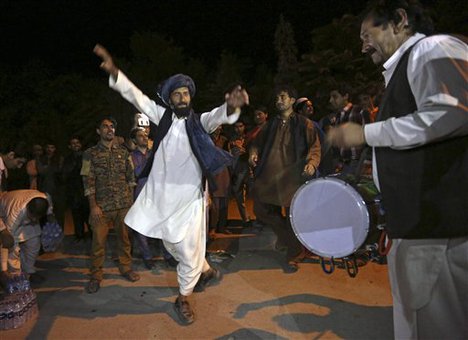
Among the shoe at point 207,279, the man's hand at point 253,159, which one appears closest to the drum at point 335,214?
the shoe at point 207,279

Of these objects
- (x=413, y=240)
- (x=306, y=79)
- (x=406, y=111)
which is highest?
(x=306, y=79)

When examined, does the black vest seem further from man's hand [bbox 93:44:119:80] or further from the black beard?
man's hand [bbox 93:44:119:80]

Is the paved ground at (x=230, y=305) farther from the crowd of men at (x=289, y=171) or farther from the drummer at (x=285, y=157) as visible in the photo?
the drummer at (x=285, y=157)

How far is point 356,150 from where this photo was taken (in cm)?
532

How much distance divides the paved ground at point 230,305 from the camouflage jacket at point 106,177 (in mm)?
949

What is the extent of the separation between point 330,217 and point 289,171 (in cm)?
254

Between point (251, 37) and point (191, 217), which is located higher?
point (251, 37)

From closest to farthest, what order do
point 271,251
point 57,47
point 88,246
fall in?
point 271,251
point 88,246
point 57,47

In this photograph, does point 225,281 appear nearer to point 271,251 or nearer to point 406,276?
point 271,251

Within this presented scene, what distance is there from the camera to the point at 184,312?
4031 millimetres

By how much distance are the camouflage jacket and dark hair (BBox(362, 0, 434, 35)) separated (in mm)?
3602

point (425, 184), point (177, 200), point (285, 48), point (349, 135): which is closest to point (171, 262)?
point (177, 200)

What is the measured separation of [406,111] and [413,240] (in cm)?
60

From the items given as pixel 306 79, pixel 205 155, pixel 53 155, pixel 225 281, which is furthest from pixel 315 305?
pixel 306 79
